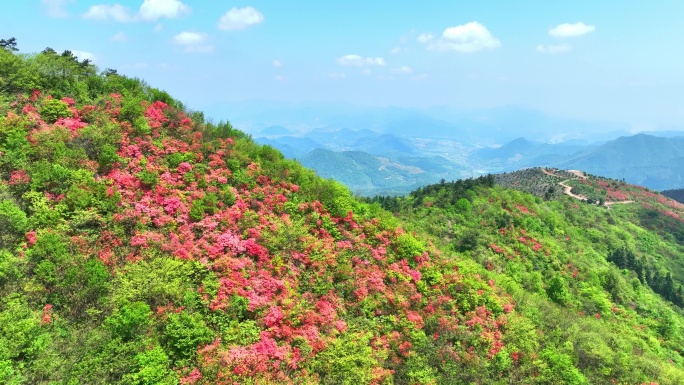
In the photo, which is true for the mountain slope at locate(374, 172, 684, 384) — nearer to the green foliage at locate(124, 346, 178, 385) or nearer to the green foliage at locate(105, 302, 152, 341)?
the green foliage at locate(124, 346, 178, 385)

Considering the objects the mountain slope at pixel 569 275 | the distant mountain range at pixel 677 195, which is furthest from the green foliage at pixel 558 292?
the distant mountain range at pixel 677 195

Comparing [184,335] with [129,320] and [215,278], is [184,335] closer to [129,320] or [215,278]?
[129,320]

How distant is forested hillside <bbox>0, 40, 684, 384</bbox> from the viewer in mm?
17984

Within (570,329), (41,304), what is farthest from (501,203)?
(41,304)

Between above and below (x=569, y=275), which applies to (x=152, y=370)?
below

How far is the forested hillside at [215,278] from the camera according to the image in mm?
17984

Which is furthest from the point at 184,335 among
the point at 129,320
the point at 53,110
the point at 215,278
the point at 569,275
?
the point at 569,275

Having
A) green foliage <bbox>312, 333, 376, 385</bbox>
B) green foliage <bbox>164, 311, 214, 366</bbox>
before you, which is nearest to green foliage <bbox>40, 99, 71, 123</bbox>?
green foliage <bbox>164, 311, 214, 366</bbox>

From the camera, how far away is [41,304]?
1805 cm

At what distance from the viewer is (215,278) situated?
2239cm

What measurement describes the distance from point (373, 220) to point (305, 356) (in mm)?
17115

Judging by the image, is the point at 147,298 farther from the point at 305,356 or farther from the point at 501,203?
the point at 501,203

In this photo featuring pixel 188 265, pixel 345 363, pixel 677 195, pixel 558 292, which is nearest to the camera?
pixel 345 363

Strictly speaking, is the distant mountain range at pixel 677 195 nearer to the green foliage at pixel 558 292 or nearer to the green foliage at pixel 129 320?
the green foliage at pixel 558 292
